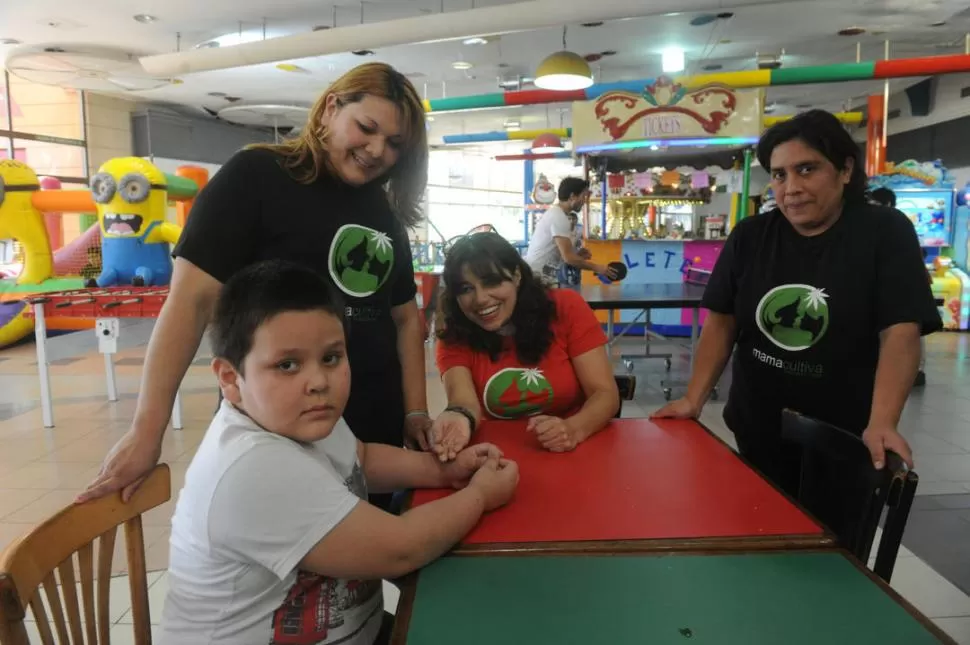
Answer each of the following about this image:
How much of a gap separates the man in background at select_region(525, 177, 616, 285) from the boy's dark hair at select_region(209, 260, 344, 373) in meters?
4.59

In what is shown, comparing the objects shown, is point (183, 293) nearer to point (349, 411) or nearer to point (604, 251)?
point (349, 411)

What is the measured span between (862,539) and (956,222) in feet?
30.3

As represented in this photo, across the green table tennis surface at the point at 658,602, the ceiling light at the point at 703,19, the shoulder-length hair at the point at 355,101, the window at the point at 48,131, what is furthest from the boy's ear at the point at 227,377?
the window at the point at 48,131

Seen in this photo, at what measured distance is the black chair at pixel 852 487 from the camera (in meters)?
1.15

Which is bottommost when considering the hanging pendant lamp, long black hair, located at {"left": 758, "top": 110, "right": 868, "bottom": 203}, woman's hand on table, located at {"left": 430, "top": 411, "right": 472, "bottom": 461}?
woman's hand on table, located at {"left": 430, "top": 411, "right": 472, "bottom": 461}

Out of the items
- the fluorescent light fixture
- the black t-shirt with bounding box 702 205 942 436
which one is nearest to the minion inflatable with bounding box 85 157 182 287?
the fluorescent light fixture

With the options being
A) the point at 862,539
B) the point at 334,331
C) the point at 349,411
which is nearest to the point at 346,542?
the point at 334,331

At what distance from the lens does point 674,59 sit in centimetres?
919

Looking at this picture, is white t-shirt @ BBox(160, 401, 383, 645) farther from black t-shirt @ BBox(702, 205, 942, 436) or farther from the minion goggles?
the minion goggles

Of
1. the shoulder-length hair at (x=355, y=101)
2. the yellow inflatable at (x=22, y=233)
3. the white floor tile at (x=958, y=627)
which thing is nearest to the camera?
the shoulder-length hair at (x=355, y=101)

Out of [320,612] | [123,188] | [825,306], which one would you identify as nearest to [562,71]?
[123,188]

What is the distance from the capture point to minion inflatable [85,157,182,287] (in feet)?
21.5

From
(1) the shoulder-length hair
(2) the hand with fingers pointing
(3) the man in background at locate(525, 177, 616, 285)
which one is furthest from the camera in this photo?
(3) the man in background at locate(525, 177, 616, 285)

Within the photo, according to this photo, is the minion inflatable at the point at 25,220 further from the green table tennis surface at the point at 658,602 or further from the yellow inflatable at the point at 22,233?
the green table tennis surface at the point at 658,602
